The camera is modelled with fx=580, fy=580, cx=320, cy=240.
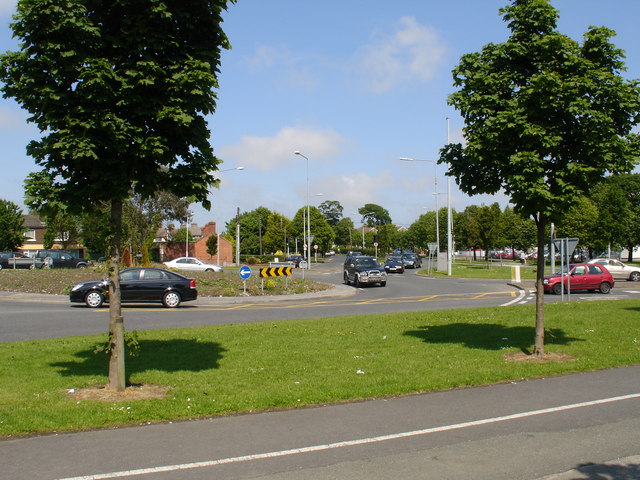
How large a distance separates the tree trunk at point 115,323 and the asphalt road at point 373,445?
159 cm

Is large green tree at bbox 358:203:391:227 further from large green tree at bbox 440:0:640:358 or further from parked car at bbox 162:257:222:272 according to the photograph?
large green tree at bbox 440:0:640:358

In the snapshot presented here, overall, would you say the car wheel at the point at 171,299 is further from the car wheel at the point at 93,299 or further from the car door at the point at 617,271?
the car door at the point at 617,271

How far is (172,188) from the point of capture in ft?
28.0

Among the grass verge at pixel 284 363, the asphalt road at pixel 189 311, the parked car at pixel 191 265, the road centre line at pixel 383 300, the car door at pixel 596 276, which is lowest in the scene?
the road centre line at pixel 383 300

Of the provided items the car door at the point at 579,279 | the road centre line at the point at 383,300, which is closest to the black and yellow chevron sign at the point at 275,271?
the road centre line at the point at 383,300

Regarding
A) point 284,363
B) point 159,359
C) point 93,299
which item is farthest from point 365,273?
point 159,359

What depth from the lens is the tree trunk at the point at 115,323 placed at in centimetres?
797

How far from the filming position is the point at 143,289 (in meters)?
22.8

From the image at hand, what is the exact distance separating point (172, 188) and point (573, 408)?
20.4ft

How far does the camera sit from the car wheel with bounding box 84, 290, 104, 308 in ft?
74.0

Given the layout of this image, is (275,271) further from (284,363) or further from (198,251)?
(198,251)

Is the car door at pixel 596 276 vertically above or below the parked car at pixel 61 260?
below

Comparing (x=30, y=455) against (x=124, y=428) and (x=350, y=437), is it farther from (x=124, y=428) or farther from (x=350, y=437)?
(x=350, y=437)

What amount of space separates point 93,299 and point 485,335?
617 inches
